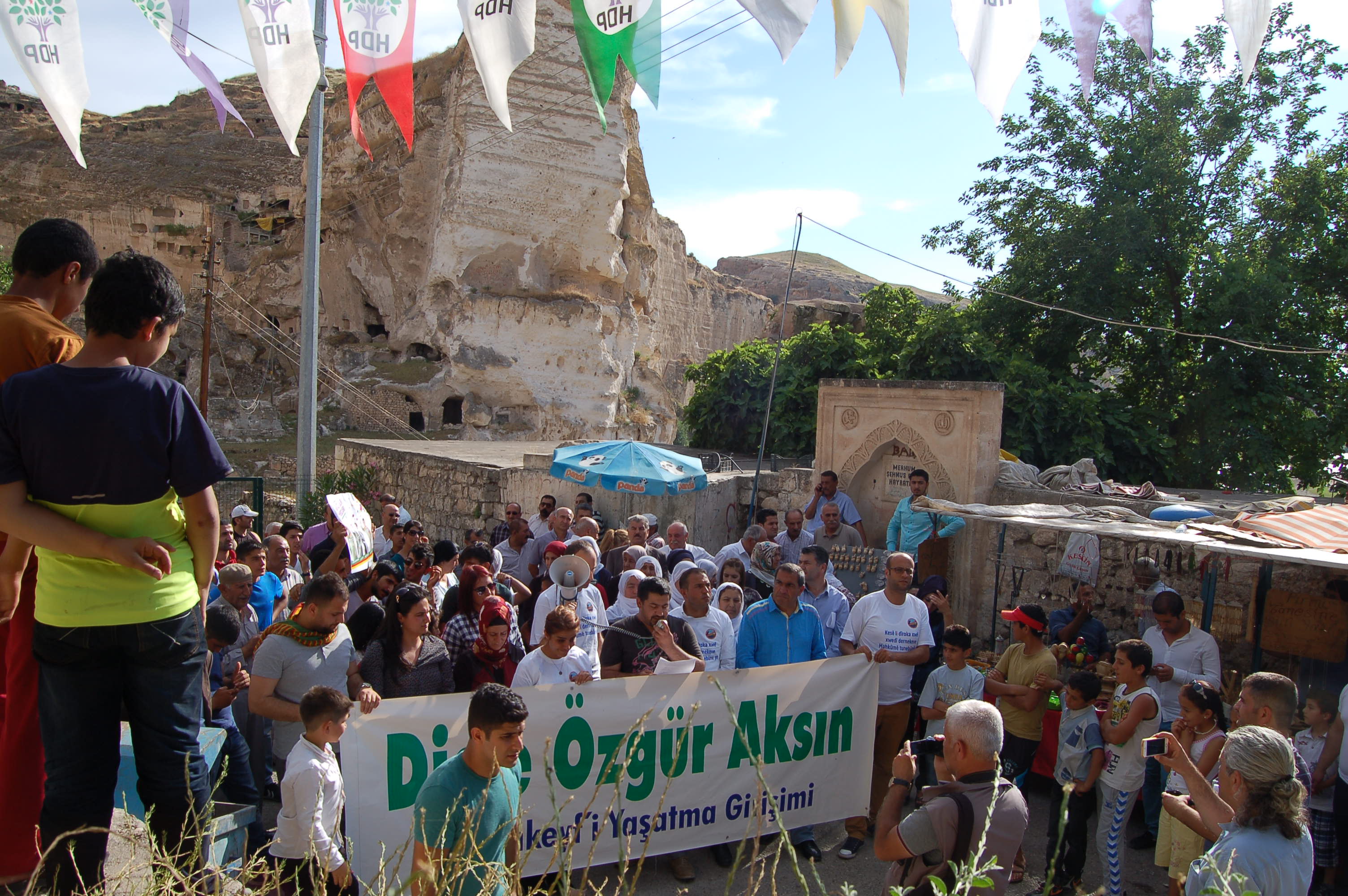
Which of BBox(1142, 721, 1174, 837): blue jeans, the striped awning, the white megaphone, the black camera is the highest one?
the striped awning

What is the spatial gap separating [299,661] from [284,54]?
326cm

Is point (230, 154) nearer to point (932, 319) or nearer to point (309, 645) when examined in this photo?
point (932, 319)

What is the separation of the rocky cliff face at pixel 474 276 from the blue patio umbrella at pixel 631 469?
15593 mm

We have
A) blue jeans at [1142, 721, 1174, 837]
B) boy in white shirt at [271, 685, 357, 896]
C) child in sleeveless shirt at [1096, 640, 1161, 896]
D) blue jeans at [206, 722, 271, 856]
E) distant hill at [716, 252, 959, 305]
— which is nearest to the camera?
boy in white shirt at [271, 685, 357, 896]

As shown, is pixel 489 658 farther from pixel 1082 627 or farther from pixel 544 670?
pixel 1082 627

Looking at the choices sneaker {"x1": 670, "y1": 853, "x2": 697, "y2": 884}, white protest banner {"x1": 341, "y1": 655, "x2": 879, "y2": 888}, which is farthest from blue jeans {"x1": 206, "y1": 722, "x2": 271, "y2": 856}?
sneaker {"x1": 670, "y1": 853, "x2": 697, "y2": 884}

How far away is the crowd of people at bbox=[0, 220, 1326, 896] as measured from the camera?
7.54ft

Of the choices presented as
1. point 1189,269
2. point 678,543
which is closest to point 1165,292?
point 1189,269

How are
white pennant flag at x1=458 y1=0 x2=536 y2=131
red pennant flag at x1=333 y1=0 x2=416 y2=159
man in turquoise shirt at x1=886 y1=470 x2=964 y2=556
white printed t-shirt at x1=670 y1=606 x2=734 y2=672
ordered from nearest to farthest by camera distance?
white pennant flag at x1=458 y1=0 x2=536 y2=131 → red pennant flag at x1=333 y1=0 x2=416 y2=159 → white printed t-shirt at x1=670 y1=606 x2=734 y2=672 → man in turquoise shirt at x1=886 y1=470 x2=964 y2=556

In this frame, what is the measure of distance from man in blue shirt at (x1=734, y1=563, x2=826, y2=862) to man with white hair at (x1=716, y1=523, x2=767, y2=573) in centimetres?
235

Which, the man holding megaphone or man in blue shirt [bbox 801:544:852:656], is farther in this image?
man in blue shirt [bbox 801:544:852:656]

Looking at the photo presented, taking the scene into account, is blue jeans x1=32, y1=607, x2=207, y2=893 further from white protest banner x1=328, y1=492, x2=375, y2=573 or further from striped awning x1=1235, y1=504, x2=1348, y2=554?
striped awning x1=1235, y1=504, x2=1348, y2=554

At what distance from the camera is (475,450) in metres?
15.8

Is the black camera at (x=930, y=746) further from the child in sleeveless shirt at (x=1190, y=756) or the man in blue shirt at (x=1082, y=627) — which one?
the man in blue shirt at (x=1082, y=627)
